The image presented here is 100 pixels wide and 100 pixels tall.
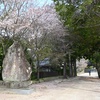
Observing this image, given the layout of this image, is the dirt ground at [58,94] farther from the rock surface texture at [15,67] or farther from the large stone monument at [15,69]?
the rock surface texture at [15,67]

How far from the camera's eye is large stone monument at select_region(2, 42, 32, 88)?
12.6 metres

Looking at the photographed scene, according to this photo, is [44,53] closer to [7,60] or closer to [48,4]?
[48,4]

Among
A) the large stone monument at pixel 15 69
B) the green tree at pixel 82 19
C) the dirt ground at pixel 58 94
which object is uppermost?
the green tree at pixel 82 19

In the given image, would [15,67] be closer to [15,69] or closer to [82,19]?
[15,69]

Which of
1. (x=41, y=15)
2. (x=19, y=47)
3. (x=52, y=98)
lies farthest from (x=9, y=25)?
(x=52, y=98)

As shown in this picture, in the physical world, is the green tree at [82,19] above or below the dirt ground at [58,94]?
above

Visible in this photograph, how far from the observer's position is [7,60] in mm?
13086

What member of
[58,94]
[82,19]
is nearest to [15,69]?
[58,94]

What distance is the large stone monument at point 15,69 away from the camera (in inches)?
497

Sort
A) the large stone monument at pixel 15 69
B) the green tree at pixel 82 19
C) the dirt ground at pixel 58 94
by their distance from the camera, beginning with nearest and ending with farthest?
the dirt ground at pixel 58 94
the large stone monument at pixel 15 69
the green tree at pixel 82 19

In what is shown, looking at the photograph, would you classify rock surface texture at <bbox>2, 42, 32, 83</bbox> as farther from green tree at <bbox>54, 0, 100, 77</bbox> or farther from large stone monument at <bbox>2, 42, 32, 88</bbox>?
green tree at <bbox>54, 0, 100, 77</bbox>

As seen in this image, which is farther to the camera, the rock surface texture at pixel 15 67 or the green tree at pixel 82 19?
Answer: the green tree at pixel 82 19

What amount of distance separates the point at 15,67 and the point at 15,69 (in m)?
0.12

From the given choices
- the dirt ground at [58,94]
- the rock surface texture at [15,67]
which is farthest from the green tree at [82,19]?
the dirt ground at [58,94]
